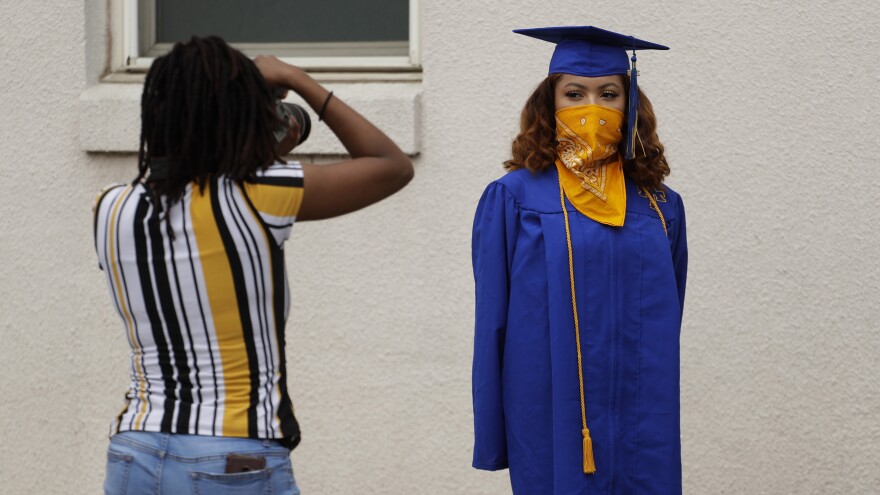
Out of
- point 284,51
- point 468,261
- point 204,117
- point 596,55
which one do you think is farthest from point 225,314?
point 284,51

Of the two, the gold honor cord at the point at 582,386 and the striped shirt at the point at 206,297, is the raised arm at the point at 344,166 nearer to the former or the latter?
the striped shirt at the point at 206,297

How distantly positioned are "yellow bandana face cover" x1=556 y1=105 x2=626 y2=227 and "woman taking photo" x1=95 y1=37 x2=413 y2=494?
1141mm

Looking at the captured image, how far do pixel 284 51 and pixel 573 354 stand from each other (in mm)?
2133

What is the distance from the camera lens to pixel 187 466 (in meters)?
2.17

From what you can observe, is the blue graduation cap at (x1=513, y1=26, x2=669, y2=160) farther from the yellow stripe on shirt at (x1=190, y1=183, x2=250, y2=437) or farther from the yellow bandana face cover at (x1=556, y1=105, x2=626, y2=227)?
the yellow stripe on shirt at (x1=190, y1=183, x2=250, y2=437)

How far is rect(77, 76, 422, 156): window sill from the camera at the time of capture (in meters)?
4.41

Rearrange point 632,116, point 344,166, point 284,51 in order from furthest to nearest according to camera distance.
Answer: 1. point 284,51
2. point 632,116
3. point 344,166

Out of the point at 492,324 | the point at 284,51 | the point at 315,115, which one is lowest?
the point at 492,324

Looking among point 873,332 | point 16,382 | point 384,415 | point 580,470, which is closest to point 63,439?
point 16,382

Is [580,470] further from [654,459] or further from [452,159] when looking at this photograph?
[452,159]

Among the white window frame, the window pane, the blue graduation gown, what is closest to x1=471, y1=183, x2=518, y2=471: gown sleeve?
the blue graduation gown

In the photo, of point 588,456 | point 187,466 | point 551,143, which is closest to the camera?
point 187,466

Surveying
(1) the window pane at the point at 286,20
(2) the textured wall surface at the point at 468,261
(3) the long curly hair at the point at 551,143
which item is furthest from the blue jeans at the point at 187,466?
(1) the window pane at the point at 286,20

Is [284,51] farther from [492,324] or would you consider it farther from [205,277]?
[205,277]
